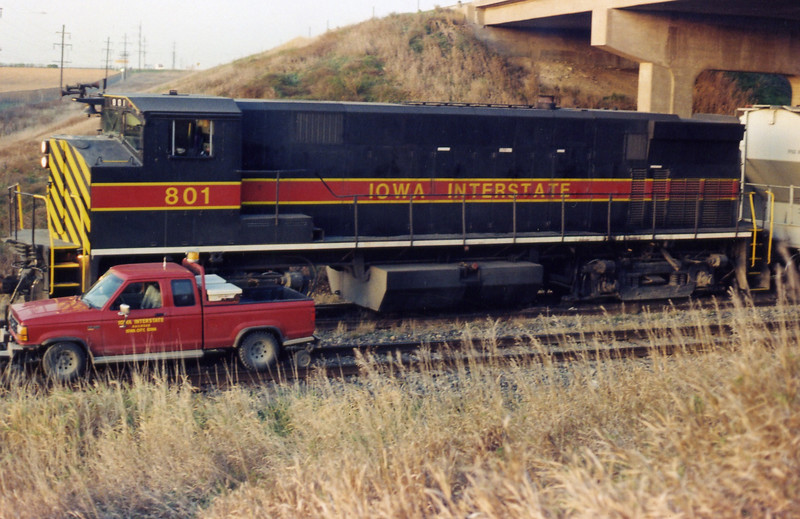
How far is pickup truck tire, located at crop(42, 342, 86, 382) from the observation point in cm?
888

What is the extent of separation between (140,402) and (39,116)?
37.4 metres

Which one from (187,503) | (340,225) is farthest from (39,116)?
(187,503)

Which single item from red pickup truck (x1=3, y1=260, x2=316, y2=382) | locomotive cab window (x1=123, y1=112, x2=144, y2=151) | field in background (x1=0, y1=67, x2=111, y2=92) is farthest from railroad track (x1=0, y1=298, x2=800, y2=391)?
field in background (x1=0, y1=67, x2=111, y2=92)

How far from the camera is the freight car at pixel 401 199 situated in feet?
36.7

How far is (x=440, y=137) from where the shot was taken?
1335cm

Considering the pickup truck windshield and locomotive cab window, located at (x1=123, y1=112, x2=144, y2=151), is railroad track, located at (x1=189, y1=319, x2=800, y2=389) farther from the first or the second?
locomotive cab window, located at (x1=123, y1=112, x2=144, y2=151)

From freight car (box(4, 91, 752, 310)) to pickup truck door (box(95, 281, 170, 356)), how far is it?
1.81 metres

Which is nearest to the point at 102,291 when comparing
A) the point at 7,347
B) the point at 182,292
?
the point at 182,292

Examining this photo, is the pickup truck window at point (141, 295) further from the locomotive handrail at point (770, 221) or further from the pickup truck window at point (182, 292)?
the locomotive handrail at point (770, 221)

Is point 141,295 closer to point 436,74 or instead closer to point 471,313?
point 471,313

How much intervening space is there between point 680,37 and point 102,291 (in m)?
18.7

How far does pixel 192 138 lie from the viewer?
1133cm

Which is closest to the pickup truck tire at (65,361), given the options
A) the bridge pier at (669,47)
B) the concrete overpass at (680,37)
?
the concrete overpass at (680,37)

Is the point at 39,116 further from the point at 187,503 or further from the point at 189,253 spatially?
the point at 187,503
